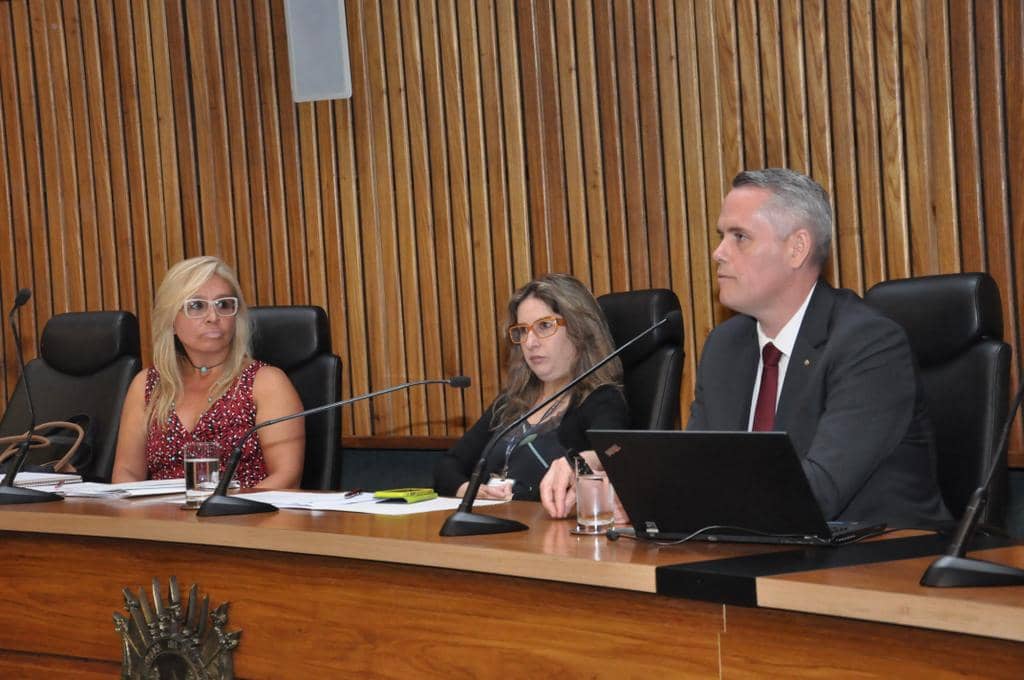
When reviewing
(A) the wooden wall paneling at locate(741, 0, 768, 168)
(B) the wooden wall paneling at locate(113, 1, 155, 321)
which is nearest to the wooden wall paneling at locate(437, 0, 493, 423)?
(A) the wooden wall paneling at locate(741, 0, 768, 168)

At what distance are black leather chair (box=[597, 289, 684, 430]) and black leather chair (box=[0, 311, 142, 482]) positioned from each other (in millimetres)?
1823

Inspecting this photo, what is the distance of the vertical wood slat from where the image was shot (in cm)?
386

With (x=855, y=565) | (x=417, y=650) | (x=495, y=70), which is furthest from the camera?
(x=495, y=70)

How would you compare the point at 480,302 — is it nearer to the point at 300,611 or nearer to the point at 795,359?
the point at 795,359

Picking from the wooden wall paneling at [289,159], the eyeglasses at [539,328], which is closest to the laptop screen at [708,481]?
the eyeglasses at [539,328]

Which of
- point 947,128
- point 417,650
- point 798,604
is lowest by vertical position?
point 417,650

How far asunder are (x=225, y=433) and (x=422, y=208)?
4.07 feet

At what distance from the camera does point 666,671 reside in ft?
6.23

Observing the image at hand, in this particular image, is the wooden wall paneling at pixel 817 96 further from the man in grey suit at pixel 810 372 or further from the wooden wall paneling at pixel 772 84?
the man in grey suit at pixel 810 372

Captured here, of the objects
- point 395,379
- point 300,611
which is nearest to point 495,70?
point 395,379

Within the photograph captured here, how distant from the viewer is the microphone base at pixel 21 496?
3127 mm

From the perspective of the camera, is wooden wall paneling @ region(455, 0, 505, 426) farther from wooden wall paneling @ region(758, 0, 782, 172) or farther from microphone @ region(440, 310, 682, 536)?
microphone @ region(440, 310, 682, 536)

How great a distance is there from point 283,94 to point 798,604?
3.84 meters

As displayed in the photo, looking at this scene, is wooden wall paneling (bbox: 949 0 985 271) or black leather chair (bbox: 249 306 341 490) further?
black leather chair (bbox: 249 306 341 490)
